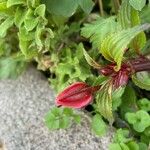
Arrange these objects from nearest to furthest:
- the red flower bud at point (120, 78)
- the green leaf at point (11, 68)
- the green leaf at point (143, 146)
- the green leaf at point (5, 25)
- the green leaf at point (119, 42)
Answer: the green leaf at point (119, 42) < the red flower bud at point (120, 78) < the green leaf at point (143, 146) < the green leaf at point (5, 25) < the green leaf at point (11, 68)

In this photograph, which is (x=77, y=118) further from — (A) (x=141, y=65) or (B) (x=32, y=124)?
(A) (x=141, y=65)

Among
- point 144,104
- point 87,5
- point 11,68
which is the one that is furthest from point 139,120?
point 11,68

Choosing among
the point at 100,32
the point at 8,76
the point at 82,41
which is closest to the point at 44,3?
the point at 100,32

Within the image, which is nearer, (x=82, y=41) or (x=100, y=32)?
(x=100, y=32)

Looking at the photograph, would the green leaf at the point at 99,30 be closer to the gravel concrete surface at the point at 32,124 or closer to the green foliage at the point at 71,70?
the green foliage at the point at 71,70

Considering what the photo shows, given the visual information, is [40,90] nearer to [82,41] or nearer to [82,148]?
[82,41]

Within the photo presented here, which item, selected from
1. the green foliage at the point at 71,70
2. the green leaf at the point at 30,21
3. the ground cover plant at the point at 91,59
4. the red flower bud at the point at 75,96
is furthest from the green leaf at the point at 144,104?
the green leaf at the point at 30,21

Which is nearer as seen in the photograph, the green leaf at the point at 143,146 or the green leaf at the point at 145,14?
Result: the green leaf at the point at 143,146
